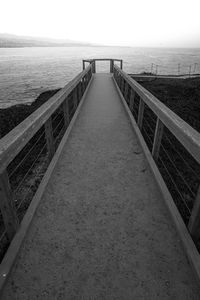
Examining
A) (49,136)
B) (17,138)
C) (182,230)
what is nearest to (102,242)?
(182,230)

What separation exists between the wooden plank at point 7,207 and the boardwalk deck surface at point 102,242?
215mm

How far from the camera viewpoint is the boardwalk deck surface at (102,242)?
5.74 ft

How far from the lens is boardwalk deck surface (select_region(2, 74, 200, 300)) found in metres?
1.75

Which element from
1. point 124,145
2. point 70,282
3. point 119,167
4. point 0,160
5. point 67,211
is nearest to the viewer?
point 0,160

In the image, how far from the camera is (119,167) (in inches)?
138

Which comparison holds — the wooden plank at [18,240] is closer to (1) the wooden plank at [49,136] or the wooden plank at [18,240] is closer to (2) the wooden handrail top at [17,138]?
(1) the wooden plank at [49,136]

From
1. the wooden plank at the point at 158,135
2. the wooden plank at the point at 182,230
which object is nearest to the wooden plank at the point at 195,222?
the wooden plank at the point at 182,230

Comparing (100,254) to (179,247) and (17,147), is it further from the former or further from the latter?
(17,147)

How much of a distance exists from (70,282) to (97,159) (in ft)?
7.16

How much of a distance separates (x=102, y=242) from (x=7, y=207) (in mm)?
989

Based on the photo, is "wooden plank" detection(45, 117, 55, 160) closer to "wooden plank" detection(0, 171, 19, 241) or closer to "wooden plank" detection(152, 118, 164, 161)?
"wooden plank" detection(0, 171, 19, 241)

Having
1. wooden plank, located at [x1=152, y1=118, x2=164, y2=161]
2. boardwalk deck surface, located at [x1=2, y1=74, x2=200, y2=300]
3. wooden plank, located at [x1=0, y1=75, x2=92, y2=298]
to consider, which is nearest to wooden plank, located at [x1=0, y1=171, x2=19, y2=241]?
wooden plank, located at [x1=0, y1=75, x2=92, y2=298]

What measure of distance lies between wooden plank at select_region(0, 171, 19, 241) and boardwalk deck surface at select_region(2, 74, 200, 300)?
215 mm

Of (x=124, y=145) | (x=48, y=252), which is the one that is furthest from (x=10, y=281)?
(x=124, y=145)
